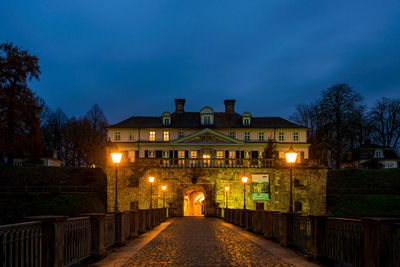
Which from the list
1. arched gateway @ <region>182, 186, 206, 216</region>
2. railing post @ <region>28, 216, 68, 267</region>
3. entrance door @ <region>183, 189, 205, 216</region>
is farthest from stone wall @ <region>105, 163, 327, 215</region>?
railing post @ <region>28, 216, 68, 267</region>

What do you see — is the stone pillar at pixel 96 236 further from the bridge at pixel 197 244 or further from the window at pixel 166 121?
the window at pixel 166 121

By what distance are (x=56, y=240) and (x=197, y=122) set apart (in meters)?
49.0

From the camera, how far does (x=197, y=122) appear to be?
183 ft

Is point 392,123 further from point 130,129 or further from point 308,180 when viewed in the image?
point 130,129

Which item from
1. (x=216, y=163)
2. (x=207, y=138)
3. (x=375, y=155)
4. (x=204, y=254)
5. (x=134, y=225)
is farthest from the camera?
(x=375, y=155)

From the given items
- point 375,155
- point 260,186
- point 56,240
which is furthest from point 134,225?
point 375,155

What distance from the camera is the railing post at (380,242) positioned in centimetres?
641

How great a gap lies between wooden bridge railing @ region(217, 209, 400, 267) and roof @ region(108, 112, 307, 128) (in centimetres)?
4053

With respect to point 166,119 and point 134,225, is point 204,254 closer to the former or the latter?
point 134,225

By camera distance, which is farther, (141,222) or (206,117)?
(206,117)

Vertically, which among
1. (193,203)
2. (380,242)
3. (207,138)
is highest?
(207,138)

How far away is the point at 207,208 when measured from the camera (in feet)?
115

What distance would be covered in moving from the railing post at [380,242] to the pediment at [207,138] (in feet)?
→ 143

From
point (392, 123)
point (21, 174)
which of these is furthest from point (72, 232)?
point (392, 123)
